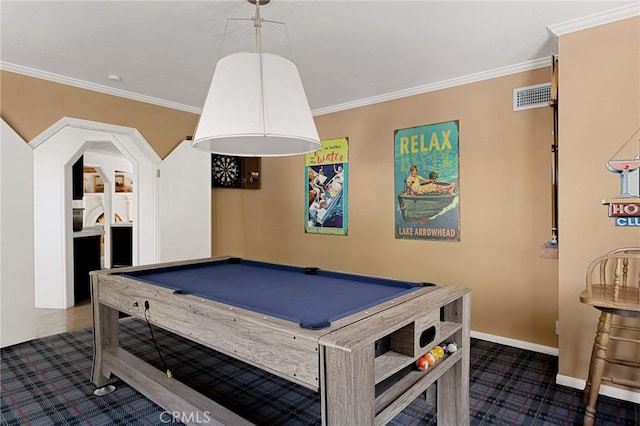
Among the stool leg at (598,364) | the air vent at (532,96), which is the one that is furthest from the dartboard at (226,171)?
the stool leg at (598,364)

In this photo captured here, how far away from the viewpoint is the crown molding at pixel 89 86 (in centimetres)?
314

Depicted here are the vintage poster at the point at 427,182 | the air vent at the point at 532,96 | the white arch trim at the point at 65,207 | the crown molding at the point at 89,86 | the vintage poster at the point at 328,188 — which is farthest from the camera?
the vintage poster at the point at 328,188

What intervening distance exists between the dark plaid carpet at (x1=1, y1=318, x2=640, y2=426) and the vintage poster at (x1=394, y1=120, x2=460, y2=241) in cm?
117

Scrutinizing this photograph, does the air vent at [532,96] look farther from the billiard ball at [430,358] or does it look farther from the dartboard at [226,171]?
the dartboard at [226,171]

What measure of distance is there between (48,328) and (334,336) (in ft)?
12.4

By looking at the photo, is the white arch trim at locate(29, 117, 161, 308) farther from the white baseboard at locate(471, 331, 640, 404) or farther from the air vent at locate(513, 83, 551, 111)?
the white baseboard at locate(471, 331, 640, 404)

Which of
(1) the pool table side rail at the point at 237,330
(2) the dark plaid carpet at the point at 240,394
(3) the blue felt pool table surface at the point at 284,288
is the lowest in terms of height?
(2) the dark plaid carpet at the point at 240,394

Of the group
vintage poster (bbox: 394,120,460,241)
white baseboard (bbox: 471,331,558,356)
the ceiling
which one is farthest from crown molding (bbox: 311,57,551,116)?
white baseboard (bbox: 471,331,558,356)

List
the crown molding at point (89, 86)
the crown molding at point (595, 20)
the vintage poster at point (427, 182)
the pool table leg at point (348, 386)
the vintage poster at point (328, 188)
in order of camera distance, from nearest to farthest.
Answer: the pool table leg at point (348, 386) → the crown molding at point (595, 20) → the crown molding at point (89, 86) → the vintage poster at point (427, 182) → the vintage poster at point (328, 188)

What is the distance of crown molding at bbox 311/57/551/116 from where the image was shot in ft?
9.77

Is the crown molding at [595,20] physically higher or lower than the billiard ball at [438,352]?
higher

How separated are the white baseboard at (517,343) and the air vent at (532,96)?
6.58 feet

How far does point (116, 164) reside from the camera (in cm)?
780

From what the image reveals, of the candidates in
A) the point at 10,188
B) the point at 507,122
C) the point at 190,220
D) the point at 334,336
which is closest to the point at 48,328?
the point at 10,188
